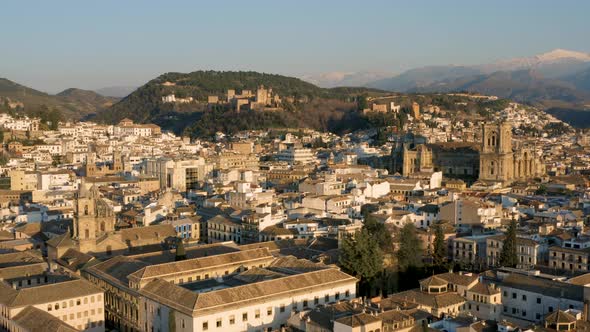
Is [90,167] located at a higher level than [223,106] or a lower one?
lower

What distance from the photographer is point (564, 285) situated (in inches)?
1061

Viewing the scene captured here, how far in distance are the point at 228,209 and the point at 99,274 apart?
1599cm

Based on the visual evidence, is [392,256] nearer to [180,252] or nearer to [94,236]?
[180,252]

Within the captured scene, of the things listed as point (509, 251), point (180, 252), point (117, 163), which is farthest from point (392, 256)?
point (117, 163)

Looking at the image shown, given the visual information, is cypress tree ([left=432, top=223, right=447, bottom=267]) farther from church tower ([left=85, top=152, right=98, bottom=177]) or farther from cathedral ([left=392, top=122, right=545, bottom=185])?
church tower ([left=85, top=152, right=98, bottom=177])

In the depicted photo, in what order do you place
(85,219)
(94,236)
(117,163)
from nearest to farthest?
(85,219) < (94,236) < (117,163)

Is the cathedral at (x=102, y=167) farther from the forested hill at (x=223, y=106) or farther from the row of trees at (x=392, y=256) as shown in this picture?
the forested hill at (x=223, y=106)

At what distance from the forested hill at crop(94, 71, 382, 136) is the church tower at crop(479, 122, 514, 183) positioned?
52.2 m

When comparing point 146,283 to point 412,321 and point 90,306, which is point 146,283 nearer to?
point 90,306

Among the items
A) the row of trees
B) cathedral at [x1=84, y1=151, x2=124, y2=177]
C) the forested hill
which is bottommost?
the row of trees

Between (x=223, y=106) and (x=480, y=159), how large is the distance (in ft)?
216

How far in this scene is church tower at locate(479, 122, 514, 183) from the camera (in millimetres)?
65250

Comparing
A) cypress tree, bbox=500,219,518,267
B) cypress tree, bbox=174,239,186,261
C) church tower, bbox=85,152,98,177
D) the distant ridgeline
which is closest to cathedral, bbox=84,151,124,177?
church tower, bbox=85,152,98,177

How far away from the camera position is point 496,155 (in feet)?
215
